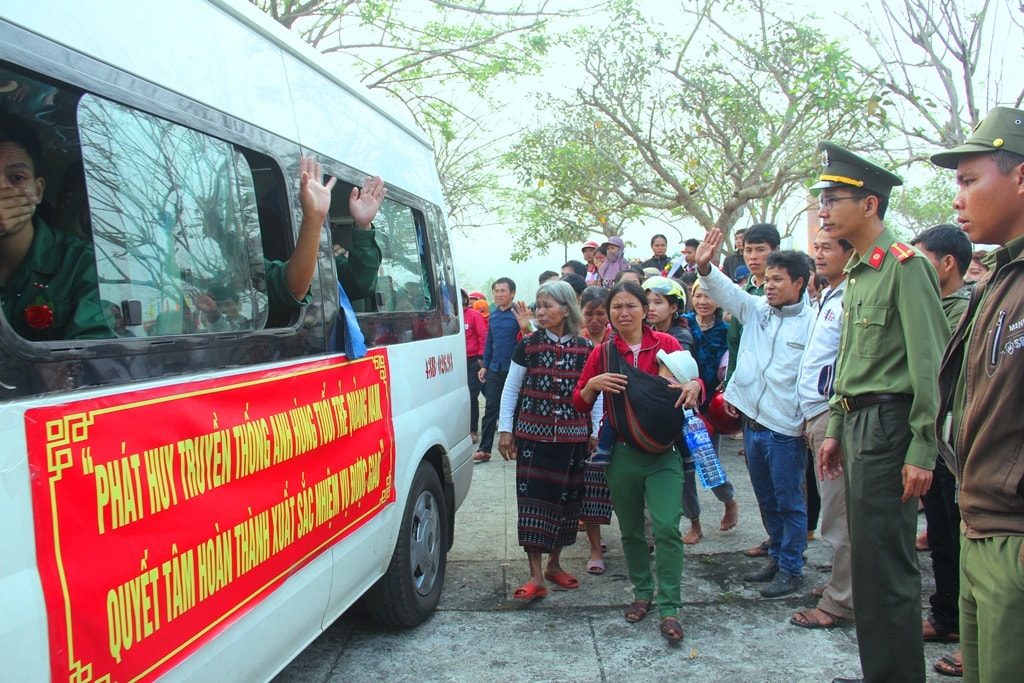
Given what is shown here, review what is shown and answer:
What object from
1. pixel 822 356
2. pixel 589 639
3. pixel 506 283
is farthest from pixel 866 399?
pixel 506 283

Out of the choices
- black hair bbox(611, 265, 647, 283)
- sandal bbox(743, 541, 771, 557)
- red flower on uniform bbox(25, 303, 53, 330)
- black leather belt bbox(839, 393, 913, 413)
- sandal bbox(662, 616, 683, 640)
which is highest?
black hair bbox(611, 265, 647, 283)

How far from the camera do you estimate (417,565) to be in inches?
152

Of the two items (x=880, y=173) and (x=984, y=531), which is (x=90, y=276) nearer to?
(x=984, y=531)

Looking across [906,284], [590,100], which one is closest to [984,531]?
[906,284]

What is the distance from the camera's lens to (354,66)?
1277 centimetres

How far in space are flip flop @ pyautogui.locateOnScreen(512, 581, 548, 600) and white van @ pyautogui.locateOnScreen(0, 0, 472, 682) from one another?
100 cm

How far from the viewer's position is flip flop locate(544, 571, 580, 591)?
4.43 m

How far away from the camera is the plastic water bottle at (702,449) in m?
4.04

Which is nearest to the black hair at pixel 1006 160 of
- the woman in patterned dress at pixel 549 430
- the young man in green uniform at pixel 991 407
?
the young man in green uniform at pixel 991 407

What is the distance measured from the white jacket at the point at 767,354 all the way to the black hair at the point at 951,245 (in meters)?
0.71

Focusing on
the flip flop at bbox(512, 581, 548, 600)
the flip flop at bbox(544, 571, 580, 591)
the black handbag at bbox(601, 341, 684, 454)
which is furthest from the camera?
the flip flop at bbox(544, 571, 580, 591)

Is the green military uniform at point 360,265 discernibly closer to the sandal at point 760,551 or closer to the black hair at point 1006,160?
the black hair at point 1006,160

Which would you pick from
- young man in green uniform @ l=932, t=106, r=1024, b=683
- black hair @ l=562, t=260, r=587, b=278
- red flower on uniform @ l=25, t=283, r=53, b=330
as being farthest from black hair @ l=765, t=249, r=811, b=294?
black hair @ l=562, t=260, r=587, b=278

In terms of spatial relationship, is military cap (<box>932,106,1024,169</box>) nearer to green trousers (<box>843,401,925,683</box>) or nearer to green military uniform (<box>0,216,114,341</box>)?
green trousers (<box>843,401,925,683</box>)
